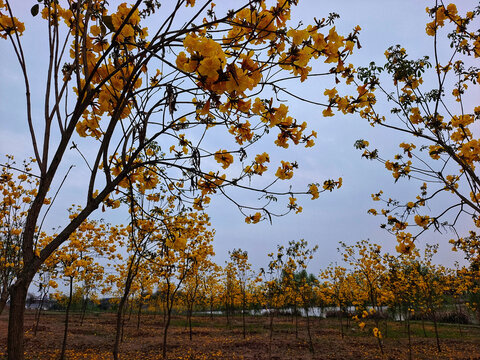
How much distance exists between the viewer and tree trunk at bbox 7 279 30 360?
3.02 feet

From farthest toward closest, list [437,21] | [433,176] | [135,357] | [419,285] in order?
[419,285]
[135,357]
[433,176]
[437,21]

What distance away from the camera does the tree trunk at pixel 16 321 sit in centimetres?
92

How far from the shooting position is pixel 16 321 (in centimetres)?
94

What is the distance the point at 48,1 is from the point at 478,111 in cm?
382

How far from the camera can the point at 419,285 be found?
1072 cm

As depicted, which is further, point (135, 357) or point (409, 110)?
point (135, 357)

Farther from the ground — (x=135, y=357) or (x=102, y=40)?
(x=102, y=40)

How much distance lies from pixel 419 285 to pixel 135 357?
10.3 metres

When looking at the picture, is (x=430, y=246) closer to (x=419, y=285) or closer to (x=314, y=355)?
(x=419, y=285)

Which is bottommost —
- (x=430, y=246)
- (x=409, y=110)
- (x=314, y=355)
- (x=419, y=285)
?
(x=314, y=355)

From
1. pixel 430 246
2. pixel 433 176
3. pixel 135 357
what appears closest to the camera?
pixel 433 176

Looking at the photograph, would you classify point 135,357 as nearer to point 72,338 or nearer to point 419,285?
point 72,338

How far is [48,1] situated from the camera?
1.29 m

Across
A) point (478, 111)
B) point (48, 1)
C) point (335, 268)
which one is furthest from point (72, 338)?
point (478, 111)
